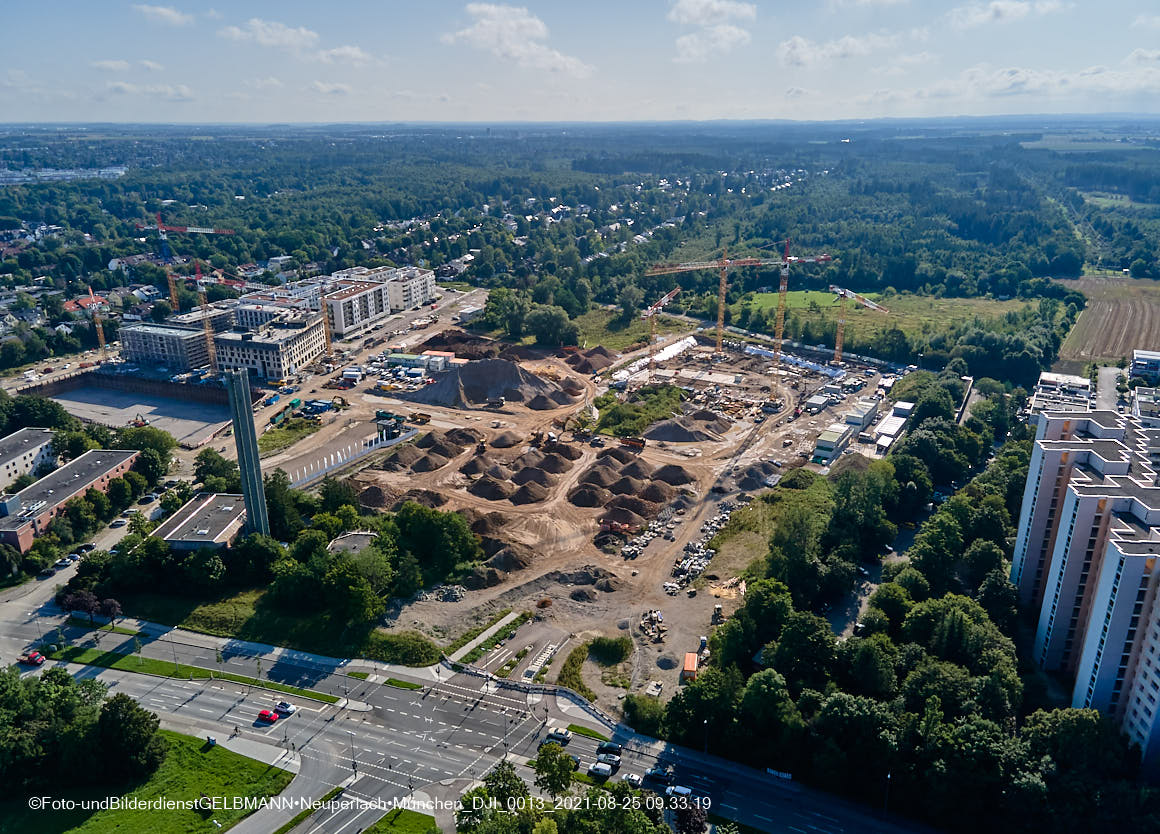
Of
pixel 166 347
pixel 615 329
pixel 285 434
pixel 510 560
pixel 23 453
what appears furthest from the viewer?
pixel 615 329

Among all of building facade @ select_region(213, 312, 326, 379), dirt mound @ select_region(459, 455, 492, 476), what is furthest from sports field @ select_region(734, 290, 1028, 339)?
building facade @ select_region(213, 312, 326, 379)

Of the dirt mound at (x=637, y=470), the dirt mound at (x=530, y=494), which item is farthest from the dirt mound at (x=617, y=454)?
the dirt mound at (x=530, y=494)

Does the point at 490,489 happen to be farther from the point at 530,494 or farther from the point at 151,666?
the point at 151,666

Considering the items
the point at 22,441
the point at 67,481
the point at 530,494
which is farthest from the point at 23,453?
the point at 530,494

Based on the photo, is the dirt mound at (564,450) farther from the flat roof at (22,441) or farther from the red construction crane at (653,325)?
the flat roof at (22,441)

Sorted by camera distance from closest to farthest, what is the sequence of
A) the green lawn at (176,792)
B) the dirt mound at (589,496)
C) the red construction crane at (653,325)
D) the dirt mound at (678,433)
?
the green lawn at (176,792), the dirt mound at (589,496), the dirt mound at (678,433), the red construction crane at (653,325)
